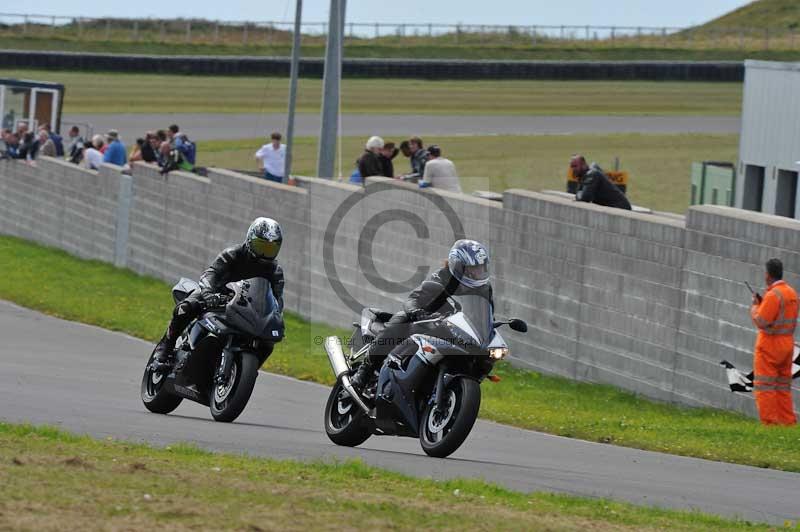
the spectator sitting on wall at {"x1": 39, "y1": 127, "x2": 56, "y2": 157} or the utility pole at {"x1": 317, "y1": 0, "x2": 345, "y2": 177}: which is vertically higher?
the utility pole at {"x1": 317, "y1": 0, "x2": 345, "y2": 177}

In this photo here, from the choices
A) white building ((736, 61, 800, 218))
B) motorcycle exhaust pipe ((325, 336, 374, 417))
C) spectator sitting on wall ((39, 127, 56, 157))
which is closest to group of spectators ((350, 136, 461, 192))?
white building ((736, 61, 800, 218))

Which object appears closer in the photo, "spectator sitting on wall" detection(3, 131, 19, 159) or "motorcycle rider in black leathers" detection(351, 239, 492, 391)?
"motorcycle rider in black leathers" detection(351, 239, 492, 391)

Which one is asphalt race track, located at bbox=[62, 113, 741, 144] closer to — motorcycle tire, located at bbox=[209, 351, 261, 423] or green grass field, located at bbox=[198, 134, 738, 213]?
green grass field, located at bbox=[198, 134, 738, 213]

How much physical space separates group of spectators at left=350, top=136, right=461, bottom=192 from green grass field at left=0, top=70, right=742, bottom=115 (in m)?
35.2

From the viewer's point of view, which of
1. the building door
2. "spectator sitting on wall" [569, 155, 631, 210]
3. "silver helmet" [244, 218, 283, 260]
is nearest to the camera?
"silver helmet" [244, 218, 283, 260]

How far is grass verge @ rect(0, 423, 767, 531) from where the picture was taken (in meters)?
7.68

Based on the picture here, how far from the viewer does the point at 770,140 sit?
26.5m

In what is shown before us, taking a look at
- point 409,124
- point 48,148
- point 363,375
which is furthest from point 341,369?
point 409,124

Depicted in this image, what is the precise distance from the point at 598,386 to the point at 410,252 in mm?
4646

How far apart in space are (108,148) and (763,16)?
90670 mm

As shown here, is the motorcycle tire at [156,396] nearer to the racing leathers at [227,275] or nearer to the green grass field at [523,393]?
the racing leathers at [227,275]

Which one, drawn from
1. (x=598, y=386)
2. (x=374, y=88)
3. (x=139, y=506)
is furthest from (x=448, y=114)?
(x=139, y=506)

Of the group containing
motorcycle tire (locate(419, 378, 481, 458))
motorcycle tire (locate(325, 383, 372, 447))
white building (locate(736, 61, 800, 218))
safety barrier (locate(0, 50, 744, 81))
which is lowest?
motorcycle tire (locate(325, 383, 372, 447))

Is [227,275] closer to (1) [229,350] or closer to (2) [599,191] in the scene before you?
(1) [229,350]
